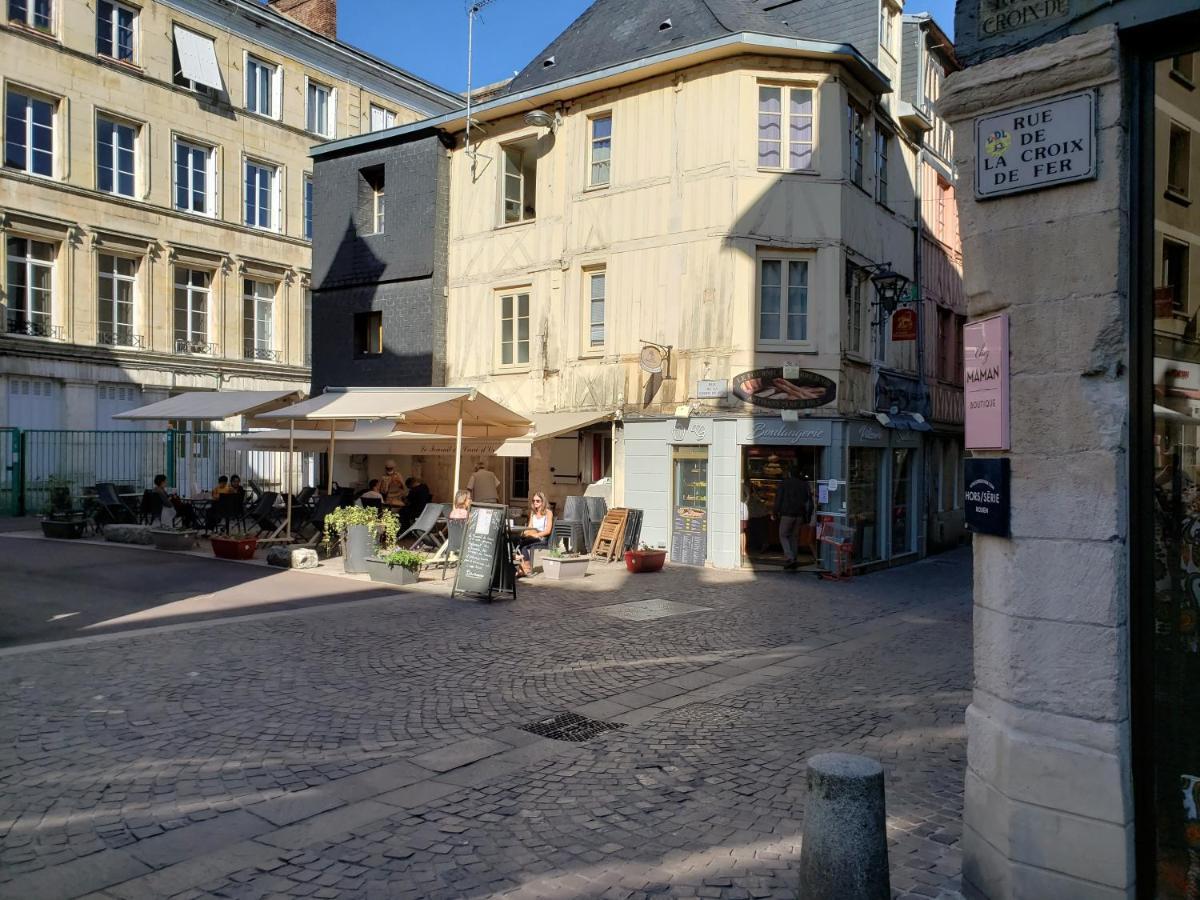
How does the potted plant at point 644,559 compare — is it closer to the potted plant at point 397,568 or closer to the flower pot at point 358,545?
the potted plant at point 397,568

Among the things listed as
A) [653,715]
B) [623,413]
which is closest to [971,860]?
[653,715]

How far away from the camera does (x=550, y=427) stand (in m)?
16.6

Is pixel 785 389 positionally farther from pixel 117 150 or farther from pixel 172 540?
pixel 117 150

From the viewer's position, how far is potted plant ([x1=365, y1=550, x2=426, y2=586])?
12.6m

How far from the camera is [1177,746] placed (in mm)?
3520

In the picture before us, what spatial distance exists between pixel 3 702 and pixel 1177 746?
23.5ft

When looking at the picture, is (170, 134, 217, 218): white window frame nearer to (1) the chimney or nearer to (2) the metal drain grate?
(1) the chimney

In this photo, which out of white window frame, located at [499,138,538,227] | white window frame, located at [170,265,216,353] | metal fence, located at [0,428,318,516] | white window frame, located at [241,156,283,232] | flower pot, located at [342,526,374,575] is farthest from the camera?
white window frame, located at [241,156,283,232]

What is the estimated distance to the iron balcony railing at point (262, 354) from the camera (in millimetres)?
32188

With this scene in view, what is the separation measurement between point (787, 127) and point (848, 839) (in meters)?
14.5

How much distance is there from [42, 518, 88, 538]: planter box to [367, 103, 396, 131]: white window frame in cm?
2256

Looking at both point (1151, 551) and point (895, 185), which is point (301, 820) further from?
point (895, 185)

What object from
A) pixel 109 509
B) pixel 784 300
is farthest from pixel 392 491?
pixel 784 300

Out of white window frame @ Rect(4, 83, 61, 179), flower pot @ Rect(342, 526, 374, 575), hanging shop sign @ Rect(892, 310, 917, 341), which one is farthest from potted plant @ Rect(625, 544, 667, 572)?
white window frame @ Rect(4, 83, 61, 179)
